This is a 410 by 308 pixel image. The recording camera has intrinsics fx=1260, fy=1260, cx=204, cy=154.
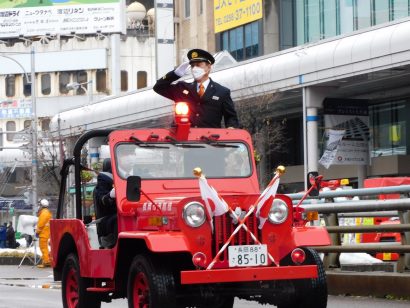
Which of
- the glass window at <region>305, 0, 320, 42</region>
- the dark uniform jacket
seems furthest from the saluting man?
the glass window at <region>305, 0, 320, 42</region>

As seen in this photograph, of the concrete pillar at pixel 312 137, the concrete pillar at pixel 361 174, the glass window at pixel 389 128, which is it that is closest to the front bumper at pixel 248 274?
the concrete pillar at pixel 312 137

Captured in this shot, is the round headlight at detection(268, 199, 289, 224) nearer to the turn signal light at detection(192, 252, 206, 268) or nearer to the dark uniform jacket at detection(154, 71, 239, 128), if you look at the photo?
the turn signal light at detection(192, 252, 206, 268)

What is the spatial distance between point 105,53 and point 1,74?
11178 millimetres

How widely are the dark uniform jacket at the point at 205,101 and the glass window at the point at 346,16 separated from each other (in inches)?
1524

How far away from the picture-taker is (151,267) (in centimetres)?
991

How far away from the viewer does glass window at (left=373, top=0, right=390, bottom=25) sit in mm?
47562

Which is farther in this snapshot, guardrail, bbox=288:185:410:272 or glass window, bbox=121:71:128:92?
glass window, bbox=121:71:128:92

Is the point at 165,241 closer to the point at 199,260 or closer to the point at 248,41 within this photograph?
the point at 199,260

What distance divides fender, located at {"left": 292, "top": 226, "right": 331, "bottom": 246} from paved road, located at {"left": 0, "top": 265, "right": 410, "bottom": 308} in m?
3.07

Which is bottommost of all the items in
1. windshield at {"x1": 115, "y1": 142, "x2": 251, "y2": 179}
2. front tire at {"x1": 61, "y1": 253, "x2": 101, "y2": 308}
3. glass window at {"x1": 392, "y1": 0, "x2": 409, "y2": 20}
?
front tire at {"x1": 61, "y1": 253, "x2": 101, "y2": 308}

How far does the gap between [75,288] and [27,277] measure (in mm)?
14251

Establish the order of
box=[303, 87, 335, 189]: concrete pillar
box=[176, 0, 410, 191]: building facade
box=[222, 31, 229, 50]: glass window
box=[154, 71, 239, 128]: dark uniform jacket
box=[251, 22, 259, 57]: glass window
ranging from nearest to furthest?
box=[154, 71, 239, 128]: dark uniform jacket < box=[176, 0, 410, 191]: building facade < box=[303, 87, 335, 189]: concrete pillar < box=[251, 22, 259, 57]: glass window < box=[222, 31, 229, 50]: glass window

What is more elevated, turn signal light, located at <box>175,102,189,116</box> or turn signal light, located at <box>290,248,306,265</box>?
turn signal light, located at <box>175,102,189,116</box>

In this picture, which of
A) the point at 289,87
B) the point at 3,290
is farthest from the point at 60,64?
the point at 3,290
